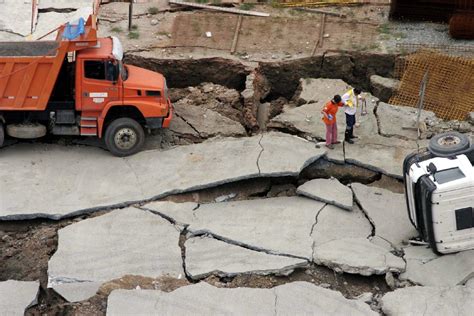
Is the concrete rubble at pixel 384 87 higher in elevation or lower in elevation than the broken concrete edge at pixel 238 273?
higher

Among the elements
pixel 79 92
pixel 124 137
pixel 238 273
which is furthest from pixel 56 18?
pixel 238 273

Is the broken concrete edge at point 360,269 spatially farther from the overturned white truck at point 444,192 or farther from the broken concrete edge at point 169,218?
the broken concrete edge at point 169,218

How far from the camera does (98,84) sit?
1330cm

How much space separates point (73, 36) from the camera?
13.1m

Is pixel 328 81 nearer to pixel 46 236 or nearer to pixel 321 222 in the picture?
pixel 321 222

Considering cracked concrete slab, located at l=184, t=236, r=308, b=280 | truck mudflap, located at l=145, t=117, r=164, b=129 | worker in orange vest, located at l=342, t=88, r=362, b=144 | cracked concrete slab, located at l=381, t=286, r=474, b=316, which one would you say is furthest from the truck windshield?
cracked concrete slab, located at l=381, t=286, r=474, b=316

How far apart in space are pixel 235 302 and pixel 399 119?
613cm

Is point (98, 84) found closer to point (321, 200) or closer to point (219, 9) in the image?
point (321, 200)

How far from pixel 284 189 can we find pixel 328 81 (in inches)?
157

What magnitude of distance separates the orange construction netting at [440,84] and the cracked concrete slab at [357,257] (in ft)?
15.8

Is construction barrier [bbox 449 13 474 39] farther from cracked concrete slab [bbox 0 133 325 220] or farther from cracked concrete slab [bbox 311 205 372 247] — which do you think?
cracked concrete slab [bbox 311 205 372 247]

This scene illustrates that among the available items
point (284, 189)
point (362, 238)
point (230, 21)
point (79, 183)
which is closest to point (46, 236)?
point (79, 183)

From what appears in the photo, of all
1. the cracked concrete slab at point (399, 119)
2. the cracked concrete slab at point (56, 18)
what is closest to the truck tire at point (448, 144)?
the cracked concrete slab at point (399, 119)

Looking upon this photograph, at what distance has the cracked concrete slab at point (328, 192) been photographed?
1227 cm
